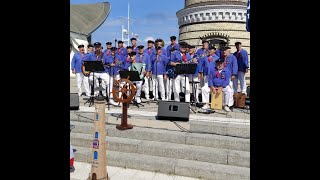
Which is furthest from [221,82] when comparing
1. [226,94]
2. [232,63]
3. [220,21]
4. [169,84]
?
[220,21]

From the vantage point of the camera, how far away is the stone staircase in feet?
20.5

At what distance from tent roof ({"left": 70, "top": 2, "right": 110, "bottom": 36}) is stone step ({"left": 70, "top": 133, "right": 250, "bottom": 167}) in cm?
4766

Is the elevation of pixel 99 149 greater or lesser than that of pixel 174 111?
lesser

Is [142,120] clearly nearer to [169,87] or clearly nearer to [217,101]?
[217,101]

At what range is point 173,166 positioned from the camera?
633 centimetres

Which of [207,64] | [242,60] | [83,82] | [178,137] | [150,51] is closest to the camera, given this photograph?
[178,137]

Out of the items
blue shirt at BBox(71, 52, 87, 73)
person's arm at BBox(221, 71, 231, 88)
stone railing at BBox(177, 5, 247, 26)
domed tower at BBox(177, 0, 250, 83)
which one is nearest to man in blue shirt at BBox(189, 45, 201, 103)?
person's arm at BBox(221, 71, 231, 88)

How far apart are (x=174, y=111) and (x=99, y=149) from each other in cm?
315

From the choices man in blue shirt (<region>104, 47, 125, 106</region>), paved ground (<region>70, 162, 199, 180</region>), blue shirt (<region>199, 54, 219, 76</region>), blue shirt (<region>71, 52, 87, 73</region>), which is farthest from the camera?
blue shirt (<region>71, 52, 87, 73</region>)

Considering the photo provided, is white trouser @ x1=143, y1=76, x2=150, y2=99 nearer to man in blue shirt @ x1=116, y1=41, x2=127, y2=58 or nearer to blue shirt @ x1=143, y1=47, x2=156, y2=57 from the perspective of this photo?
blue shirt @ x1=143, y1=47, x2=156, y2=57

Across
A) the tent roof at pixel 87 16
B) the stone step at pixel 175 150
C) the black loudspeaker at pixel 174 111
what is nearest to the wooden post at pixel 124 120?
the stone step at pixel 175 150

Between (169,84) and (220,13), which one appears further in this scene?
(220,13)
